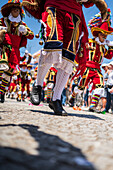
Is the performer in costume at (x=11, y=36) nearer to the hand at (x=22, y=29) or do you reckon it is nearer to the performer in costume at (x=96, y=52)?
the hand at (x=22, y=29)

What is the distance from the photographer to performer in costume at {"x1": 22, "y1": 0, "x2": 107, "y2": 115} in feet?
6.75

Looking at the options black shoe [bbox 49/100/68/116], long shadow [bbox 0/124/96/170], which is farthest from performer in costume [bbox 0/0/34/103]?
long shadow [bbox 0/124/96/170]

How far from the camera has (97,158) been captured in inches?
23.9

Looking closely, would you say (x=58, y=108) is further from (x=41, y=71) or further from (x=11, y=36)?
(x=11, y=36)

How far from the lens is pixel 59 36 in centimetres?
208

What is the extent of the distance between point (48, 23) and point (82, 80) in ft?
7.52

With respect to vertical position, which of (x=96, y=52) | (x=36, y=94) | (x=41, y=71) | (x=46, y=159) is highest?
(x=96, y=52)

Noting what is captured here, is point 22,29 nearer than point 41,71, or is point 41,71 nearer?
point 41,71

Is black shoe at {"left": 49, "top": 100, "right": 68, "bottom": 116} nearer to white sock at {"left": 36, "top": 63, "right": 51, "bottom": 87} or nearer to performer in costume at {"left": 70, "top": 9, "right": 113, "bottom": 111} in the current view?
white sock at {"left": 36, "top": 63, "right": 51, "bottom": 87}

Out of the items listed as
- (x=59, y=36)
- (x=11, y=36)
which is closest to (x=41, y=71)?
(x=59, y=36)

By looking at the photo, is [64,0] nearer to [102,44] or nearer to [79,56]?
[79,56]

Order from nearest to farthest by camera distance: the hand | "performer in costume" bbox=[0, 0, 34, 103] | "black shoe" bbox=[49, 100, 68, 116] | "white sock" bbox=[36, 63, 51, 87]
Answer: "black shoe" bbox=[49, 100, 68, 116], "white sock" bbox=[36, 63, 51, 87], "performer in costume" bbox=[0, 0, 34, 103], the hand

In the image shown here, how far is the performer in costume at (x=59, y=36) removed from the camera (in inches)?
81.0

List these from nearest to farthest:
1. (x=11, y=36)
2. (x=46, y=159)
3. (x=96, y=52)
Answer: (x=46, y=159) < (x=11, y=36) < (x=96, y=52)
